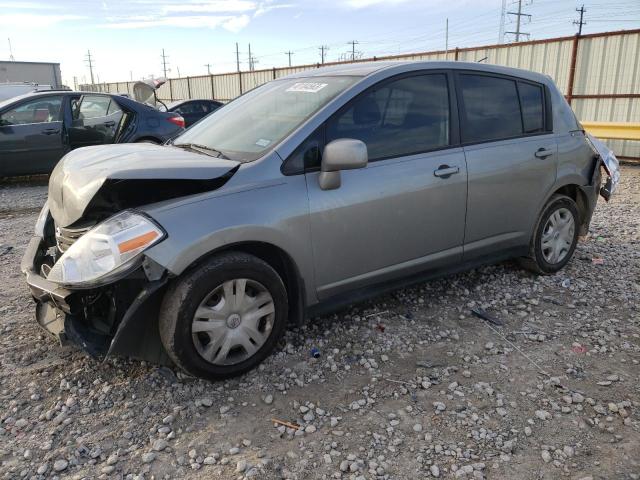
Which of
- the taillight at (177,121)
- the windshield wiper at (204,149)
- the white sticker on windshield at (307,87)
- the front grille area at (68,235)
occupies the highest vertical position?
the white sticker on windshield at (307,87)

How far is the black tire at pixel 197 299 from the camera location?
2.69 metres

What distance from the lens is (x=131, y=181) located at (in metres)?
2.69

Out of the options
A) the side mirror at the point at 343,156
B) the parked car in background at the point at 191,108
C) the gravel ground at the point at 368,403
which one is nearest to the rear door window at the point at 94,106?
the parked car in background at the point at 191,108

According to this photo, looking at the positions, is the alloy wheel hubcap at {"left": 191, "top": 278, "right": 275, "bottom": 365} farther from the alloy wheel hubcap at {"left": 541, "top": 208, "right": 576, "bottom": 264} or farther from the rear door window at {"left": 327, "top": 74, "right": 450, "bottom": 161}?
the alloy wheel hubcap at {"left": 541, "top": 208, "right": 576, "bottom": 264}

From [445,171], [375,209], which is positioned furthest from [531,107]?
[375,209]

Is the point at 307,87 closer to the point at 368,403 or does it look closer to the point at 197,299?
the point at 197,299

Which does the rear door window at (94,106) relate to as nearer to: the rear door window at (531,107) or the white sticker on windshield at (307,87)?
the white sticker on windshield at (307,87)

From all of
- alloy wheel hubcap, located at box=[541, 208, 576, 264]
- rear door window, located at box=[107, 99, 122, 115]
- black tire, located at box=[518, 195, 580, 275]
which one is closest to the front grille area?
black tire, located at box=[518, 195, 580, 275]

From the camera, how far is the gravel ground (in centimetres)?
237

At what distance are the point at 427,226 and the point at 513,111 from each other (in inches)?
52.7

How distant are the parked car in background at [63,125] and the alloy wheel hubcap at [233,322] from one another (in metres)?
6.55

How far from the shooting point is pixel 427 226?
11.7 ft

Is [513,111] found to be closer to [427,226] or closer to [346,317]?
[427,226]

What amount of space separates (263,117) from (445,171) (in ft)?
4.23
